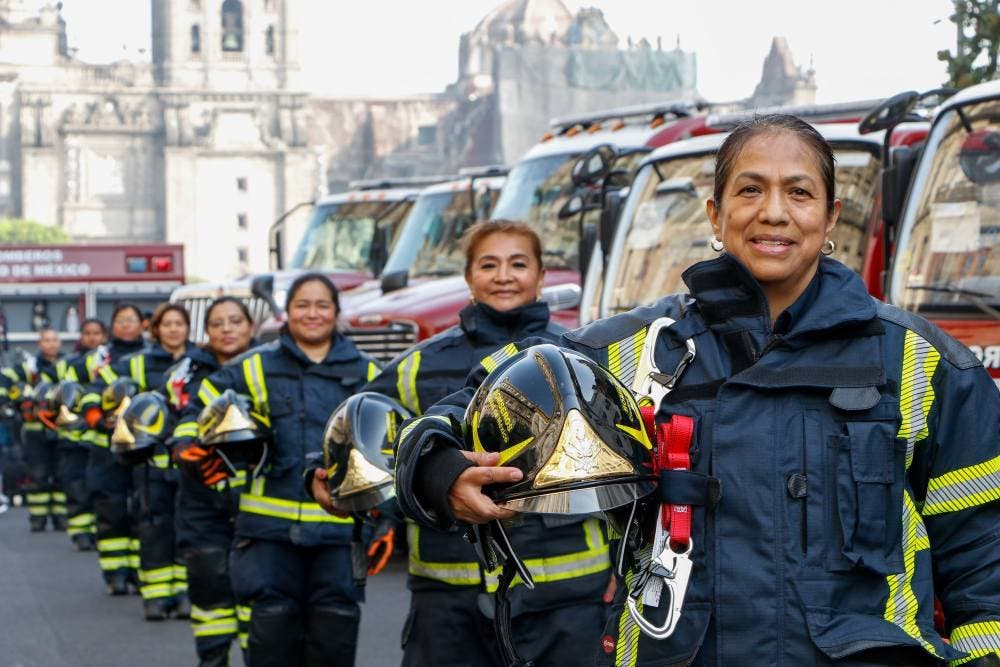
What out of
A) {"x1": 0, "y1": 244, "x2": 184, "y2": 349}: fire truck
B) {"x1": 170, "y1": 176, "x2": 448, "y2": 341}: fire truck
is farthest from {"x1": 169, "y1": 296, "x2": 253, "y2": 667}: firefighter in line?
{"x1": 0, "y1": 244, "x2": 184, "y2": 349}: fire truck

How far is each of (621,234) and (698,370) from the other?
717 centimetres

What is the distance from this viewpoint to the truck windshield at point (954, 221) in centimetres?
762

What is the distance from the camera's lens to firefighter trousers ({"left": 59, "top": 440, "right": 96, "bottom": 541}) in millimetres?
16672

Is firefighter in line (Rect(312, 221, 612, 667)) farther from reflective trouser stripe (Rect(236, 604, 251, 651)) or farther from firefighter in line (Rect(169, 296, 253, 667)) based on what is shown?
firefighter in line (Rect(169, 296, 253, 667))

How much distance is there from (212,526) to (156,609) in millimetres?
3231

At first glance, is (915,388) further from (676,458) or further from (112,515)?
(112,515)

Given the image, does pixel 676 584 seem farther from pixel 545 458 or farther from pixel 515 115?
pixel 515 115

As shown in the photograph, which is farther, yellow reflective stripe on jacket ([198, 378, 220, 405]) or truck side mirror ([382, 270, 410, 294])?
truck side mirror ([382, 270, 410, 294])

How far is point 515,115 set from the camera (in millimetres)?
74125

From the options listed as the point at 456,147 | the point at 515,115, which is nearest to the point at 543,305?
the point at 515,115

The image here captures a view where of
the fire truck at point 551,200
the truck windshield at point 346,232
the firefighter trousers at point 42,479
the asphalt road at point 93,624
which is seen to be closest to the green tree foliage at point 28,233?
the truck windshield at point 346,232

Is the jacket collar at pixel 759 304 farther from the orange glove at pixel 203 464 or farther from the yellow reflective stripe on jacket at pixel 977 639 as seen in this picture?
the orange glove at pixel 203 464

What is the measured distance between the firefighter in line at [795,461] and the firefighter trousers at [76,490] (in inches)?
534

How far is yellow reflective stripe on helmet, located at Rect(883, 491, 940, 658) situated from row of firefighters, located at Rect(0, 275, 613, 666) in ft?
4.15
